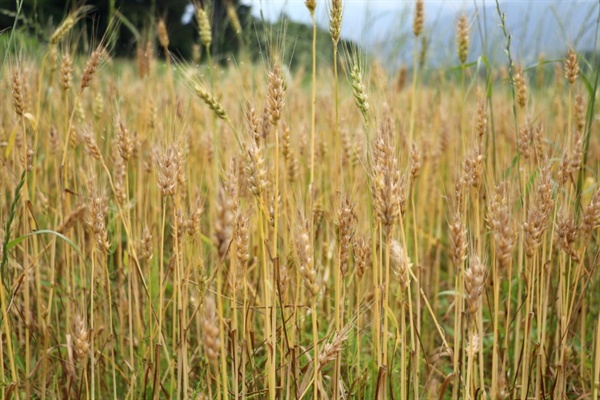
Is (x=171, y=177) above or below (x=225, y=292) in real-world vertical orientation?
above

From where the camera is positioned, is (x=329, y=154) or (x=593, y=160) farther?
(x=593, y=160)

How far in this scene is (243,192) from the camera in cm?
170

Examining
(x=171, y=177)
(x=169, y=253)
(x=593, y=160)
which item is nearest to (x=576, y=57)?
(x=171, y=177)

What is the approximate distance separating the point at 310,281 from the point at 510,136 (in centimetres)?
238

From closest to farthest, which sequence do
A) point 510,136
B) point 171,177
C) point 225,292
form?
point 171,177
point 225,292
point 510,136

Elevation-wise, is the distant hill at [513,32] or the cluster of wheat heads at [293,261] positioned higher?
the distant hill at [513,32]

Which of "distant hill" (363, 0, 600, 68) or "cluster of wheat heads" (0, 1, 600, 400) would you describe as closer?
"cluster of wheat heads" (0, 1, 600, 400)

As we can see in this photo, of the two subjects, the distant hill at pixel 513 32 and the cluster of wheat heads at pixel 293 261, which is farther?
the distant hill at pixel 513 32

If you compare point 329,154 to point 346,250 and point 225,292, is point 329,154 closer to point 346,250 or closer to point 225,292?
point 225,292

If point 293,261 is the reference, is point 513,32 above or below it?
above

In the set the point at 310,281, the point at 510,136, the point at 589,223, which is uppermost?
the point at 510,136

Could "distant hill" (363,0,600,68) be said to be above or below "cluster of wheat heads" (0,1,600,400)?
above

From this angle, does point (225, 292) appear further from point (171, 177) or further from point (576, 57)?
point (576, 57)

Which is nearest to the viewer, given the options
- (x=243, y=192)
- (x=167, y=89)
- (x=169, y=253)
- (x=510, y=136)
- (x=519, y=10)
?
(x=243, y=192)
